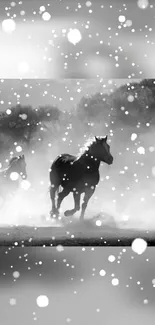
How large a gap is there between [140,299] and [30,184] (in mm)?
616

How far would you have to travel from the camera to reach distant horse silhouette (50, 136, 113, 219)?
1865 mm

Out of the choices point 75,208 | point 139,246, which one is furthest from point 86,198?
point 139,246

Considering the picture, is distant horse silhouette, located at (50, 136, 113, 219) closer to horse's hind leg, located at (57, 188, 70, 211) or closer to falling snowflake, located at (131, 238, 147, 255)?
horse's hind leg, located at (57, 188, 70, 211)

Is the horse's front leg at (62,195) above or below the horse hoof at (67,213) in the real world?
above

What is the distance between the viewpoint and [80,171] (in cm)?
189

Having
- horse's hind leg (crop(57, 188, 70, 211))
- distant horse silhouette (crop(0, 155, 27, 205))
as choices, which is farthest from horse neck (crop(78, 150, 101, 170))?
distant horse silhouette (crop(0, 155, 27, 205))

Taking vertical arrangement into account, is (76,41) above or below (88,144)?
above

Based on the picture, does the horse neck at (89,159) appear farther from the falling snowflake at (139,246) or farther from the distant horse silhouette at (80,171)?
the falling snowflake at (139,246)

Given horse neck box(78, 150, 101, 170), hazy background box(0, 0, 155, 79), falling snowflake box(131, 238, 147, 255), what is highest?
hazy background box(0, 0, 155, 79)

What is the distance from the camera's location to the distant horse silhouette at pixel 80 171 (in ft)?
6.12

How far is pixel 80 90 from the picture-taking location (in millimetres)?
1884

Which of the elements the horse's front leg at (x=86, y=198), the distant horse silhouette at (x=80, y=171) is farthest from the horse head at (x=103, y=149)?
the horse's front leg at (x=86, y=198)

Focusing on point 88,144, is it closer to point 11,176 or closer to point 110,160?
point 110,160

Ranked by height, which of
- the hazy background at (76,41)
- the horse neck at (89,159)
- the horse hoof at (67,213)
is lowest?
the horse hoof at (67,213)
